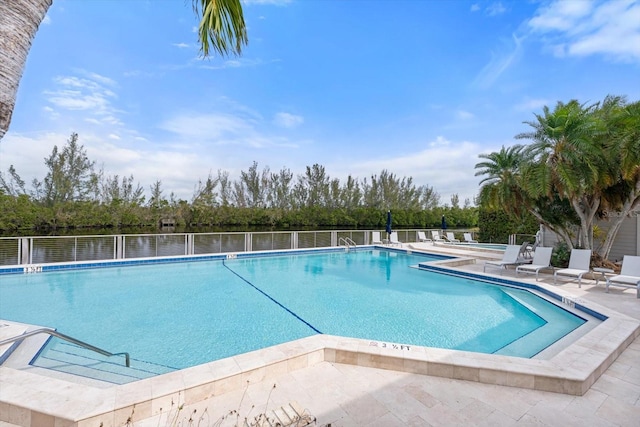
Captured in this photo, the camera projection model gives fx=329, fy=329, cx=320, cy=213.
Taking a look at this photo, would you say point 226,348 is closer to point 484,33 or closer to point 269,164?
point 484,33

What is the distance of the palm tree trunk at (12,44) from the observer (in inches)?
54.4

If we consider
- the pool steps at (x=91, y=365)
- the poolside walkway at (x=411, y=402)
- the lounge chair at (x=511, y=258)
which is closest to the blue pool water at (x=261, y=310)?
the pool steps at (x=91, y=365)

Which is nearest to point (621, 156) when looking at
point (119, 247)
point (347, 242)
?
point (347, 242)

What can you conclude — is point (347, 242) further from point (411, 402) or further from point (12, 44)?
point (12, 44)

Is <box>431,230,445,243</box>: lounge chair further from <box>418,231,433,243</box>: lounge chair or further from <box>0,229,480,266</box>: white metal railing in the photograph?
<box>0,229,480,266</box>: white metal railing

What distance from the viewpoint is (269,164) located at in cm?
3491

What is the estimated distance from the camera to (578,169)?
849 centimetres

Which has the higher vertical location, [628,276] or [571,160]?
[571,160]

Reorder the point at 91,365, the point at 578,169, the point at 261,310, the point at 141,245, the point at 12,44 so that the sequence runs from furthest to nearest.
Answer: the point at 141,245 → the point at 578,169 → the point at 261,310 → the point at 91,365 → the point at 12,44

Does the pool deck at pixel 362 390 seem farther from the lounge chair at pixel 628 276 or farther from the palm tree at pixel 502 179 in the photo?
the palm tree at pixel 502 179

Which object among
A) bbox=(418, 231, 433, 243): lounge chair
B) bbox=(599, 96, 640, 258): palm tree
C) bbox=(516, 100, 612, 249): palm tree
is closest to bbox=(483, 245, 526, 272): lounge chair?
bbox=(516, 100, 612, 249): palm tree

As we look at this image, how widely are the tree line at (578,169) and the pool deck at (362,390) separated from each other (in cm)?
577

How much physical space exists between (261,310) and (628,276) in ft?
25.8

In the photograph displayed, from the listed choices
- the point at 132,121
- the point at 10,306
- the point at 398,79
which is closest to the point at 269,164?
the point at 132,121
